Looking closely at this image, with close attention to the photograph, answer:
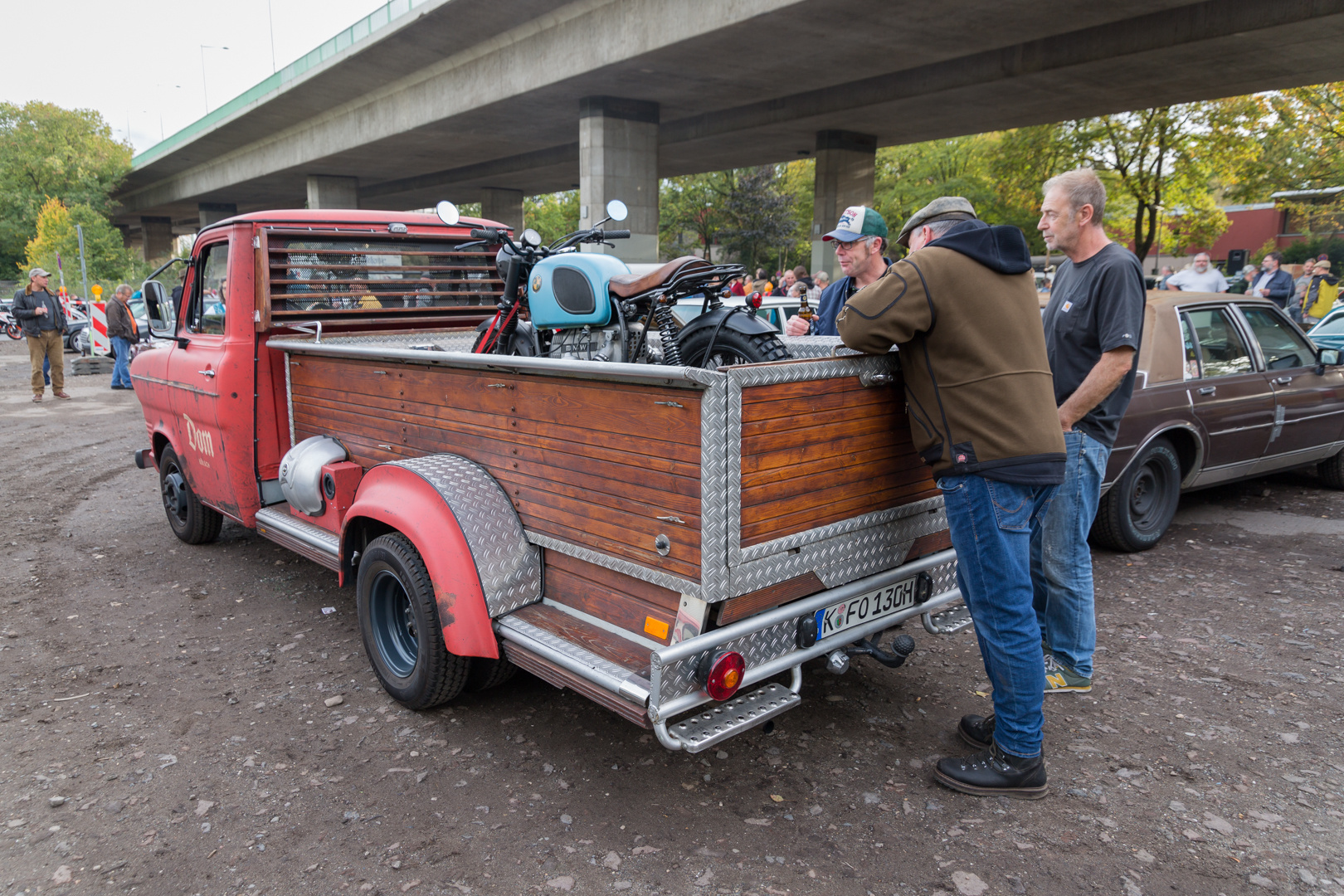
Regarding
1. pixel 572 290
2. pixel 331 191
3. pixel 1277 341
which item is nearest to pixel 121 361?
pixel 572 290

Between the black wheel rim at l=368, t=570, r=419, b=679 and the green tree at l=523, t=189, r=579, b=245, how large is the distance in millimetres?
50369

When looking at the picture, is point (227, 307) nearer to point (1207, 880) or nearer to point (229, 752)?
point (229, 752)

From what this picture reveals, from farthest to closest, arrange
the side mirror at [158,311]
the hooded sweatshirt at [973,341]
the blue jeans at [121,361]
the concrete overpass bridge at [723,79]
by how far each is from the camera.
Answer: the blue jeans at [121,361] → the concrete overpass bridge at [723,79] → the side mirror at [158,311] → the hooded sweatshirt at [973,341]

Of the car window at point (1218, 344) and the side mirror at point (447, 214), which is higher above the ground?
the side mirror at point (447, 214)

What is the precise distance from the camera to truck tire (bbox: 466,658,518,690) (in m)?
3.38

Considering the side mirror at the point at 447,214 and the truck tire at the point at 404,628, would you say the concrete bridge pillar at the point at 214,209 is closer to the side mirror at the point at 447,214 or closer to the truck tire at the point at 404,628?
the side mirror at the point at 447,214

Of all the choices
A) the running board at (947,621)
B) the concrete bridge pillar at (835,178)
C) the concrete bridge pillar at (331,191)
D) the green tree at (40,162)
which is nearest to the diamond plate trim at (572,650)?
the running board at (947,621)

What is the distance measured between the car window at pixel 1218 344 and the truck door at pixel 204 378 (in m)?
6.10

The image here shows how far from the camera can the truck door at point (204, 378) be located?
4.77 m

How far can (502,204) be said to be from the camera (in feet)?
119

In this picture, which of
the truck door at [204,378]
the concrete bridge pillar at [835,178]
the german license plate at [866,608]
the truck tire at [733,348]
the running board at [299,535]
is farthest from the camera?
the concrete bridge pillar at [835,178]

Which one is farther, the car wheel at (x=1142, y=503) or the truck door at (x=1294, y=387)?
the truck door at (x=1294, y=387)

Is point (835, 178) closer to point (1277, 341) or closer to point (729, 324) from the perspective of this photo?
point (1277, 341)

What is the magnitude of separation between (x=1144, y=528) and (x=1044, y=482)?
3389 millimetres
